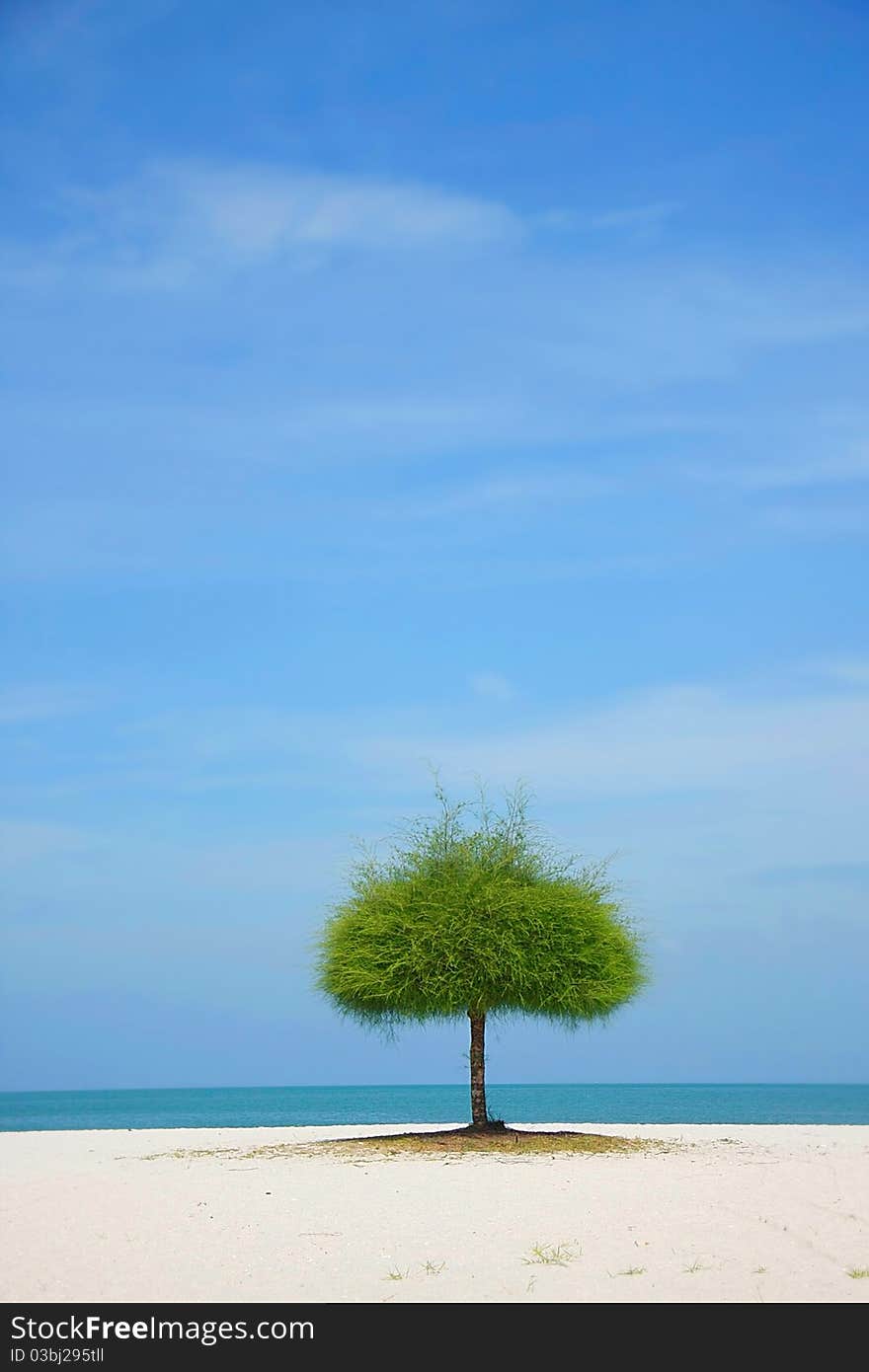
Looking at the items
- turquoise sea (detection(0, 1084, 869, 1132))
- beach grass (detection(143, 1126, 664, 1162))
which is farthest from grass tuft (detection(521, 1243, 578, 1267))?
turquoise sea (detection(0, 1084, 869, 1132))

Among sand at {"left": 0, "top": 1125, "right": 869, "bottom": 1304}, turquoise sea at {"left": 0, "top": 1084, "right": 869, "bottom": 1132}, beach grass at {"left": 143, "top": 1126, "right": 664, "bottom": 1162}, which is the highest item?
sand at {"left": 0, "top": 1125, "right": 869, "bottom": 1304}

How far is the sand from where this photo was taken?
1058 cm

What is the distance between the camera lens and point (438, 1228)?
13.9 m

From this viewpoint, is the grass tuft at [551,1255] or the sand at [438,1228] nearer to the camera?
the sand at [438,1228]

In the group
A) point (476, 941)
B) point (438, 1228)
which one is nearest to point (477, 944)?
point (476, 941)

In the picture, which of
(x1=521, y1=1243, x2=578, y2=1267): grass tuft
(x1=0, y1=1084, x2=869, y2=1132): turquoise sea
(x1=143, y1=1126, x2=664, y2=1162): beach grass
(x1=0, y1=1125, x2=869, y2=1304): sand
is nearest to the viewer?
(x1=0, y1=1125, x2=869, y2=1304): sand

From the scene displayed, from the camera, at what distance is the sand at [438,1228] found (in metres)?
10.6

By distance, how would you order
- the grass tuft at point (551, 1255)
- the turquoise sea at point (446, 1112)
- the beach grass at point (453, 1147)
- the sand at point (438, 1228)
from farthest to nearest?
the turquoise sea at point (446, 1112) → the beach grass at point (453, 1147) → the grass tuft at point (551, 1255) → the sand at point (438, 1228)

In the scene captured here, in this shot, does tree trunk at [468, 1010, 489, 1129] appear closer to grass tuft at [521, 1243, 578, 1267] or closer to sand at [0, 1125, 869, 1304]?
sand at [0, 1125, 869, 1304]

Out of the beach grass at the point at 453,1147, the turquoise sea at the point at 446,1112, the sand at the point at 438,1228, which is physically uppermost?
the sand at the point at 438,1228

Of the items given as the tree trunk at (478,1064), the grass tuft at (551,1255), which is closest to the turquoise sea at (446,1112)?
the tree trunk at (478,1064)

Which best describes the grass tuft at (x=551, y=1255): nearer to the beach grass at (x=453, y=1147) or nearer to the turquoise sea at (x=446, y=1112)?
the beach grass at (x=453, y=1147)

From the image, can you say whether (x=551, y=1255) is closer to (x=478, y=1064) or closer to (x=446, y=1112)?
(x=478, y=1064)
